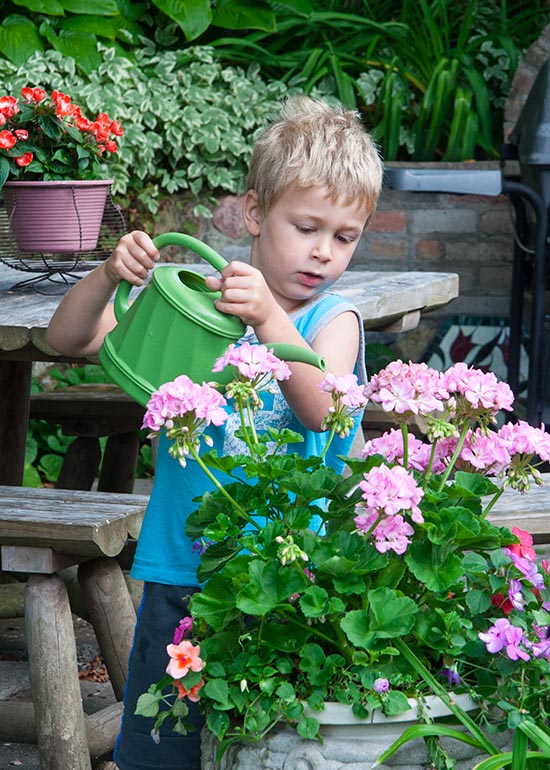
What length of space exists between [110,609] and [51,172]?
903 mm

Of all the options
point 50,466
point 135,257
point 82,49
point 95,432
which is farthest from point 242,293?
point 82,49

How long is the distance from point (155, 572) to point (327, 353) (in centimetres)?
36

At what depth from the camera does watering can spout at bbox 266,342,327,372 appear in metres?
1.23

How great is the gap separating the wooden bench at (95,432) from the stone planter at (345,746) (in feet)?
6.63

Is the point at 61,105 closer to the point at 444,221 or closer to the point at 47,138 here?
the point at 47,138

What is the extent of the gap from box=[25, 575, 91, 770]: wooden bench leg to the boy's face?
707 mm

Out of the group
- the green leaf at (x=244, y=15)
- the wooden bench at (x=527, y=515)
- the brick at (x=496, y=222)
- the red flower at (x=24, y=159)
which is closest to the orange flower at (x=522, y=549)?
the wooden bench at (x=527, y=515)

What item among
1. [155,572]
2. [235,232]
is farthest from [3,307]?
[235,232]

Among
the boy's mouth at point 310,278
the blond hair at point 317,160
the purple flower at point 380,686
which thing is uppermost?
the blond hair at point 317,160

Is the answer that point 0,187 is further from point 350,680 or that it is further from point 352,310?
point 350,680

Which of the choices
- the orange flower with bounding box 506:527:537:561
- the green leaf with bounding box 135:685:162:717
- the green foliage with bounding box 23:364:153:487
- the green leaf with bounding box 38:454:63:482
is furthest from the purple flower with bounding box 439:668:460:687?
the green leaf with bounding box 38:454:63:482

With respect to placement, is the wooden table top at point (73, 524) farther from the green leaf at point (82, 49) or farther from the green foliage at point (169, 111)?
the green leaf at point (82, 49)

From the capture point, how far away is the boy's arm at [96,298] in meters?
1.44

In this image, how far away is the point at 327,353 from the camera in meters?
1.52
